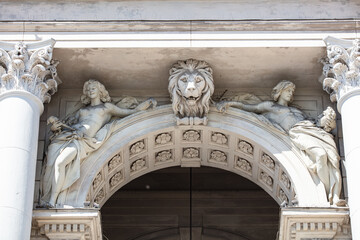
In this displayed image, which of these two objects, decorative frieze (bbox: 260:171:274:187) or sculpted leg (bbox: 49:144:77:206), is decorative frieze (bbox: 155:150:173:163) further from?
sculpted leg (bbox: 49:144:77:206)

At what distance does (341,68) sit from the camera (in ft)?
62.5

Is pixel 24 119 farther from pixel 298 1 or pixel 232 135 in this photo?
pixel 298 1

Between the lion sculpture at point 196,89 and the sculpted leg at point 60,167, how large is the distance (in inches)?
87.3

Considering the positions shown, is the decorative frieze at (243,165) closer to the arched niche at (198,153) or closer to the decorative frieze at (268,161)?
the arched niche at (198,153)

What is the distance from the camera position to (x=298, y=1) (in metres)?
20.0

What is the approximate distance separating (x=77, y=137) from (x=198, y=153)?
9.09 ft

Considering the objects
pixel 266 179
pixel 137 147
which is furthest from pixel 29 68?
pixel 266 179

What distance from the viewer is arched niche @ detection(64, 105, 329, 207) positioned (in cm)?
1920

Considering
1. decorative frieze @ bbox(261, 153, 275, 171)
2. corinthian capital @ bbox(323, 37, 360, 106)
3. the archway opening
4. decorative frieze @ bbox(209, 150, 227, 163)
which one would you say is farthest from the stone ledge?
the archway opening

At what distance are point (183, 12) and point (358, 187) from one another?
16.1 feet

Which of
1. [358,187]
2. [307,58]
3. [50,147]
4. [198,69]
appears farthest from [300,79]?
[50,147]

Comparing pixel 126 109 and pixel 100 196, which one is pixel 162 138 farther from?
pixel 100 196

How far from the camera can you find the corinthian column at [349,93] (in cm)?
1794

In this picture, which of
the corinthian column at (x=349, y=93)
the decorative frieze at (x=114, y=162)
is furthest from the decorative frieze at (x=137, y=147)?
the corinthian column at (x=349, y=93)
